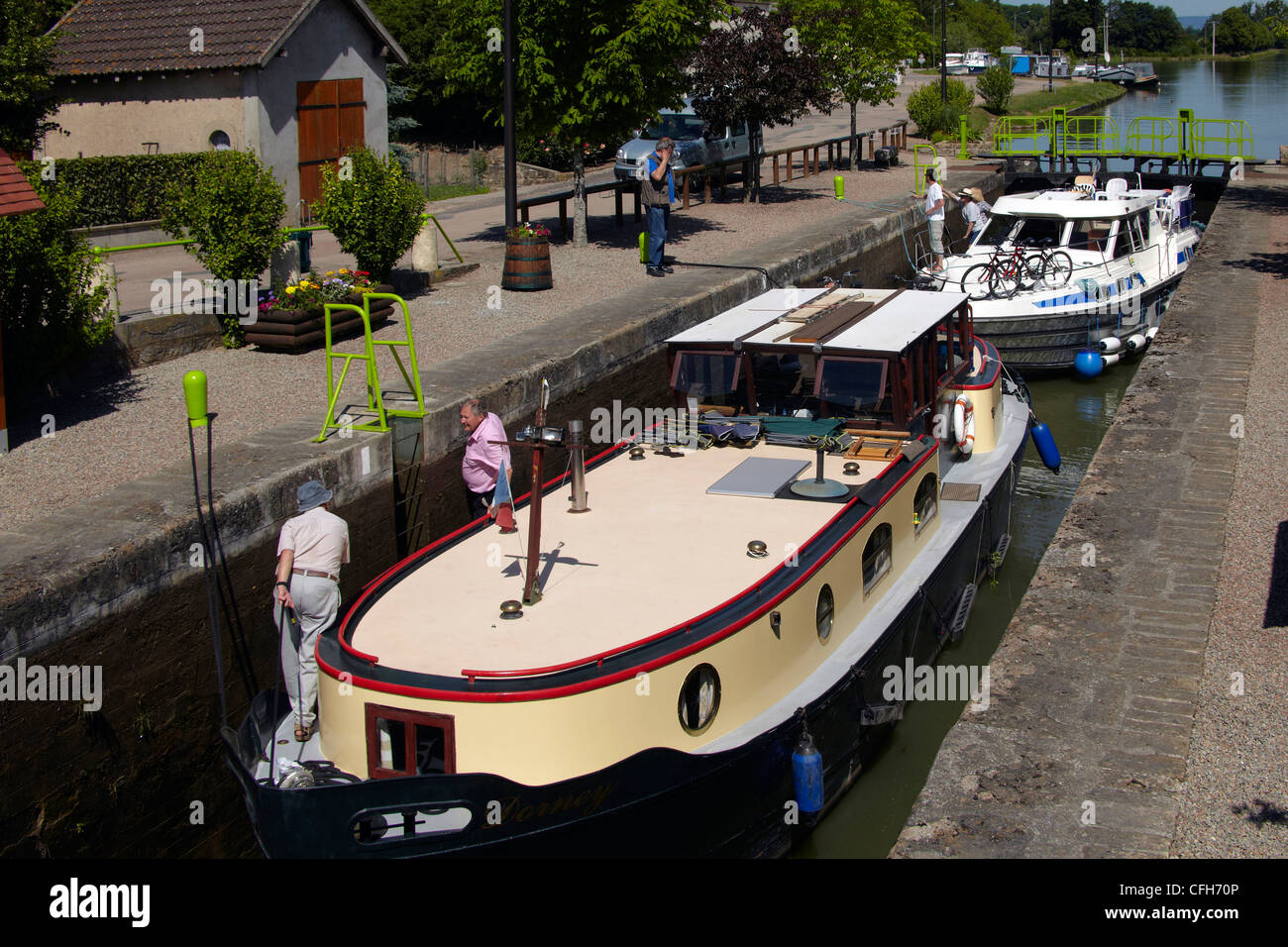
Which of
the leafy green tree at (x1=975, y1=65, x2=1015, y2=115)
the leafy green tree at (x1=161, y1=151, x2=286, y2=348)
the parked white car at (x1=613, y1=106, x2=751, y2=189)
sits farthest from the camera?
the leafy green tree at (x1=975, y1=65, x2=1015, y2=115)

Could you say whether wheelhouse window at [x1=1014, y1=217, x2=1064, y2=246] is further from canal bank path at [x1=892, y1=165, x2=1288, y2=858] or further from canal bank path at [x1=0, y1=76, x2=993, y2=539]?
canal bank path at [x1=892, y1=165, x2=1288, y2=858]

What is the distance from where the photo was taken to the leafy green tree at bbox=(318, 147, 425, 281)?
15.4 meters

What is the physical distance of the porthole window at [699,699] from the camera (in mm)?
7559

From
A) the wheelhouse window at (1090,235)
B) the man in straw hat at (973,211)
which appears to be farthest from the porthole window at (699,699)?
the man in straw hat at (973,211)

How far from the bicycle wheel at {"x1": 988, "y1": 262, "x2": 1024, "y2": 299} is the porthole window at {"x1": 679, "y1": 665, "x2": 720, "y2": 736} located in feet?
44.0

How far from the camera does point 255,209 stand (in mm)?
13852

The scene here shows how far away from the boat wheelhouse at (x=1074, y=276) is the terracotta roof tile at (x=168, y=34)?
1279 centimetres

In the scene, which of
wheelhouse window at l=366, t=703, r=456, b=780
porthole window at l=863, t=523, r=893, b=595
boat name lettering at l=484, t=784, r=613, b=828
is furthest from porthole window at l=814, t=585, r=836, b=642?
wheelhouse window at l=366, t=703, r=456, b=780

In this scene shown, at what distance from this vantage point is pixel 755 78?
1034 inches

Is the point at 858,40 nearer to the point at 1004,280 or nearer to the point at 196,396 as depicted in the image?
the point at 1004,280

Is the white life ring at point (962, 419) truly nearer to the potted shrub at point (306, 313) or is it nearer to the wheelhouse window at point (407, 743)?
the potted shrub at point (306, 313)

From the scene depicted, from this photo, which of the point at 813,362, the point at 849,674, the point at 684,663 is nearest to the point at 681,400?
the point at 813,362
